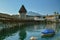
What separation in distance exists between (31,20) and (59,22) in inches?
240

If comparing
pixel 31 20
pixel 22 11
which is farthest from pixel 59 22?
pixel 31 20

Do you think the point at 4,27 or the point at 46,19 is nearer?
the point at 4,27

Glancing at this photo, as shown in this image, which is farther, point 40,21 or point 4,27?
point 40,21

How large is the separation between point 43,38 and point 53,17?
13.6 m

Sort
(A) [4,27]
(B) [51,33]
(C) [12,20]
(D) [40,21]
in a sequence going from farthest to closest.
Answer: (D) [40,21]
(A) [4,27]
(C) [12,20]
(B) [51,33]

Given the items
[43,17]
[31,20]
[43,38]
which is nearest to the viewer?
[43,38]

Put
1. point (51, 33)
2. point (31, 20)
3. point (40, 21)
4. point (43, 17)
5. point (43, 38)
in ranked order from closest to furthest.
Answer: point (43, 38) < point (51, 33) < point (31, 20) < point (40, 21) < point (43, 17)

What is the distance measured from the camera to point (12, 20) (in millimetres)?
12188

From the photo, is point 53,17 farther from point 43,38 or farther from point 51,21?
point 43,38

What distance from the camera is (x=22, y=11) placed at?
2091cm

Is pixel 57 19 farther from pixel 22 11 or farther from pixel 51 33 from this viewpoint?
pixel 51 33

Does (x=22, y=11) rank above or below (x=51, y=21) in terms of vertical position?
above

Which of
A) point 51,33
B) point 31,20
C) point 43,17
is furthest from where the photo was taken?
point 43,17

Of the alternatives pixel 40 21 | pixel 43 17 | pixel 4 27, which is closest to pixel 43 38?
pixel 4 27
